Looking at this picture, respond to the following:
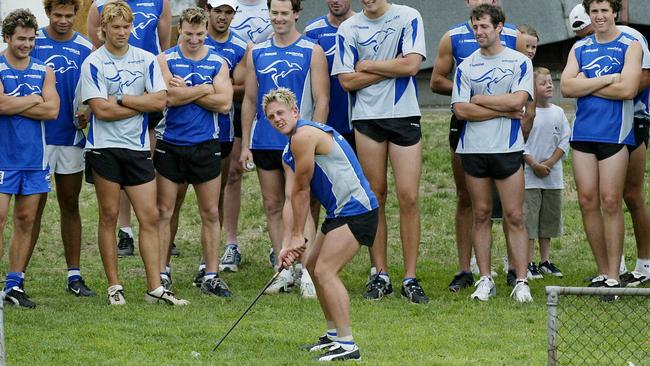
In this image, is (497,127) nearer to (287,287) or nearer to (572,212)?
(287,287)

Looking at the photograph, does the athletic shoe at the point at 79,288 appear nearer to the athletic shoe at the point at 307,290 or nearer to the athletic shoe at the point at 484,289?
the athletic shoe at the point at 307,290

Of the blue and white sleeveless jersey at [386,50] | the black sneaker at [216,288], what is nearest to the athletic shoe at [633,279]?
the blue and white sleeveless jersey at [386,50]

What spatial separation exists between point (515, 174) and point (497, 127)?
383mm

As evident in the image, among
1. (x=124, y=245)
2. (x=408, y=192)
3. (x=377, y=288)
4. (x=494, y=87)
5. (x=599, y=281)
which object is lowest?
(x=124, y=245)

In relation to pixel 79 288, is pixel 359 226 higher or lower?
higher

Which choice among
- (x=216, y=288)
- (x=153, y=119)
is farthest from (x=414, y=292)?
(x=153, y=119)

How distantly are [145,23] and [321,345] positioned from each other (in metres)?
3.66

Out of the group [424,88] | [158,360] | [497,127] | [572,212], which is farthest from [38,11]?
[158,360]

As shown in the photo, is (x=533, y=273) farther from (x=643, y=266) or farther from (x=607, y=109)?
(x=607, y=109)

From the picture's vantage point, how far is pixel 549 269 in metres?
11.0

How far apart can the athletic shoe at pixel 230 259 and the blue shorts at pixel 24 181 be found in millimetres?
2191

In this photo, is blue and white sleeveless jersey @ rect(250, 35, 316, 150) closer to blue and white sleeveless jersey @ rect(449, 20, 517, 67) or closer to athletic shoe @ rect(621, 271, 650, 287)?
blue and white sleeveless jersey @ rect(449, 20, 517, 67)

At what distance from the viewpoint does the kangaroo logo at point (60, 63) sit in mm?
9773

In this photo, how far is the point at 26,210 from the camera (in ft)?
31.0
